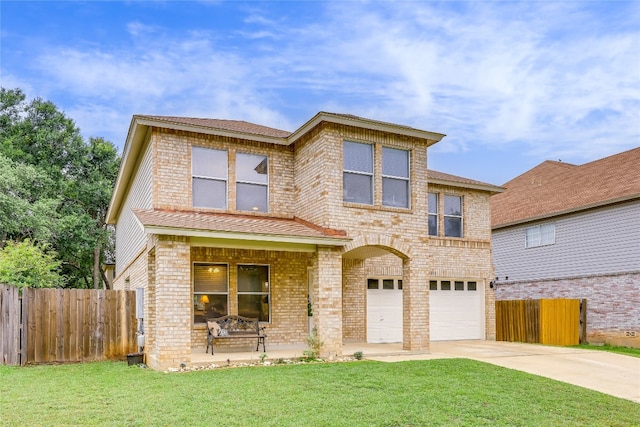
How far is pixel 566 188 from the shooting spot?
72.0ft

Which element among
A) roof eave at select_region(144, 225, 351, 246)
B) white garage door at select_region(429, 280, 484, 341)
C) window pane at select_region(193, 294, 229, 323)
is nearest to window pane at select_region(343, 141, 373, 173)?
roof eave at select_region(144, 225, 351, 246)

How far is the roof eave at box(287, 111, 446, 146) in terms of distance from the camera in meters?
13.0

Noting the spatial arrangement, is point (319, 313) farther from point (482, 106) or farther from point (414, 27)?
point (482, 106)

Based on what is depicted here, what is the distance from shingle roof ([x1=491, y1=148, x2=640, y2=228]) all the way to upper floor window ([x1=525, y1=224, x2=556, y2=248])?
0.54m

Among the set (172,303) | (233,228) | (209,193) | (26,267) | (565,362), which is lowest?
(565,362)

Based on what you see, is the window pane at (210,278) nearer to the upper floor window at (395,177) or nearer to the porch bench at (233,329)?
the porch bench at (233,329)

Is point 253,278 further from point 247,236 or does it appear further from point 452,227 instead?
point 452,227

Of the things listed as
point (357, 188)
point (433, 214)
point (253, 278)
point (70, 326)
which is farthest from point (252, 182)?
point (433, 214)

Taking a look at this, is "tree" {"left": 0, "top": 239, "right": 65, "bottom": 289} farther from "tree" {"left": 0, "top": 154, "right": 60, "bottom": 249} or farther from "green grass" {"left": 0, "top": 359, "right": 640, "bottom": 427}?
"green grass" {"left": 0, "top": 359, "right": 640, "bottom": 427}

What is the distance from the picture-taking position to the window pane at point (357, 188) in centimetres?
1359

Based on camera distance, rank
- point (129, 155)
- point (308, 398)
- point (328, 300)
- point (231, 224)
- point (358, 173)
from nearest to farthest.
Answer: point (308, 398) → point (231, 224) → point (328, 300) → point (358, 173) → point (129, 155)

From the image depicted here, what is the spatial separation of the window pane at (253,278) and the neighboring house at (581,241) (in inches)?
460

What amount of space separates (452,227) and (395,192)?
203 inches

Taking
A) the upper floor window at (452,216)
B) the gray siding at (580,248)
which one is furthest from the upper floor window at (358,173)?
the gray siding at (580,248)
